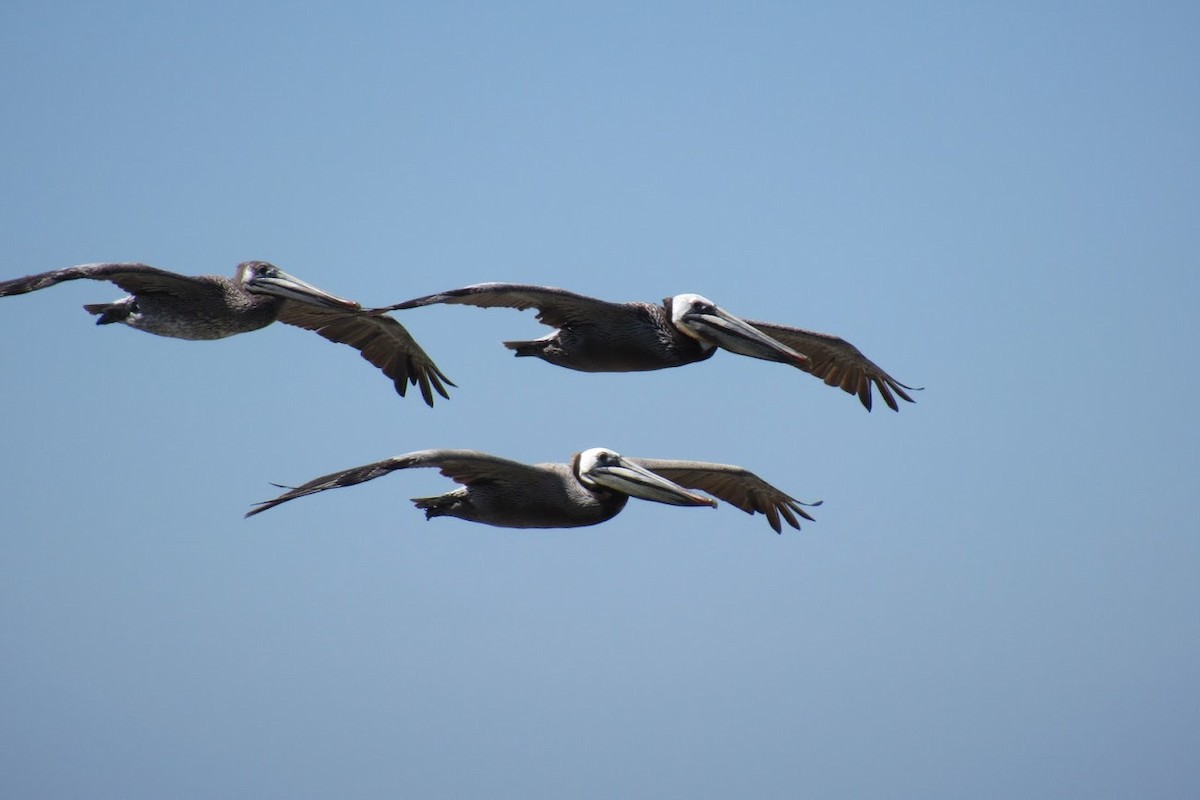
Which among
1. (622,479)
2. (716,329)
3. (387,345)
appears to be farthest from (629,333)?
(387,345)

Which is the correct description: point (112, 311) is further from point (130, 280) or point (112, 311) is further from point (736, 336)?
point (736, 336)

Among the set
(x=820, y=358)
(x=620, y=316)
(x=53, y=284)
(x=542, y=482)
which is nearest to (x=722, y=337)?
(x=620, y=316)

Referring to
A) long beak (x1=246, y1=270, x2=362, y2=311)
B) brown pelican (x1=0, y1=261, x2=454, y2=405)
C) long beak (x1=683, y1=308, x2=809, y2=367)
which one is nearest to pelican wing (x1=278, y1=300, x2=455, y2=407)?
brown pelican (x1=0, y1=261, x2=454, y2=405)

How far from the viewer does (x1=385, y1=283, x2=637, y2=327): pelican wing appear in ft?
37.2

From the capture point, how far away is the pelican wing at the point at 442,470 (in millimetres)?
10461

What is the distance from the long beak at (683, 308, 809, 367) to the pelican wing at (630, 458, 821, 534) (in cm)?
150

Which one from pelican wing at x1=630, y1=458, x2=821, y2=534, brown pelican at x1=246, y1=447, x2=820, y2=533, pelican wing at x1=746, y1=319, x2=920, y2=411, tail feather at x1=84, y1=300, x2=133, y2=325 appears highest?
pelican wing at x1=746, y1=319, x2=920, y2=411

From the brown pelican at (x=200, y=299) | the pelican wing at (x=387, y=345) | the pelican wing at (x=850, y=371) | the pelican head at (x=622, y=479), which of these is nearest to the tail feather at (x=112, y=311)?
the brown pelican at (x=200, y=299)

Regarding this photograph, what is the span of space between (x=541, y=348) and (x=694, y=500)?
170cm

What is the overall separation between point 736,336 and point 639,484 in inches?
59.9

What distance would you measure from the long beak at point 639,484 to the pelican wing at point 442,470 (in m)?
0.58

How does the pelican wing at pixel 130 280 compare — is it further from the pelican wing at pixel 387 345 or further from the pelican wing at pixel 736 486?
the pelican wing at pixel 736 486

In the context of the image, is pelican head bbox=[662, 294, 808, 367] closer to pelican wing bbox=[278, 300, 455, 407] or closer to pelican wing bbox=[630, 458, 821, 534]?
pelican wing bbox=[630, 458, 821, 534]

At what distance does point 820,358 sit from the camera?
15609mm
